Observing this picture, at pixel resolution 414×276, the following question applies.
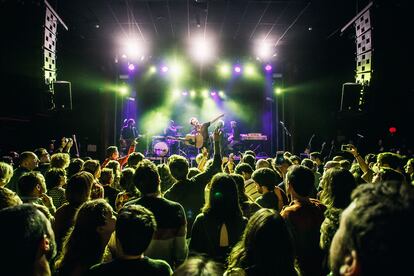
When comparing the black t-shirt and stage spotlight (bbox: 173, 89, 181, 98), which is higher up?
stage spotlight (bbox: 173, 89, 181, 98)

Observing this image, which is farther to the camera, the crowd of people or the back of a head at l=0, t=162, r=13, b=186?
the back of a head at l=0, t=162, r=13, b=186

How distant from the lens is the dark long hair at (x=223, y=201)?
2.32m

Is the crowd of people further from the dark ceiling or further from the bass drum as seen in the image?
the bass drum

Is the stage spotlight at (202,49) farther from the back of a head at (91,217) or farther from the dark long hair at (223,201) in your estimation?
the back of a head at (91,217)

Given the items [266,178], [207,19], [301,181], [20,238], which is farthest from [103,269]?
[207,19]

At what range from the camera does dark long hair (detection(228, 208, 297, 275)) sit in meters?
1.46

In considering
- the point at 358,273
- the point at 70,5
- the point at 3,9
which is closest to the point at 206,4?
the point at 70,5

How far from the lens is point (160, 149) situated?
1316 cm

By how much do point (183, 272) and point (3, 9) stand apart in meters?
8.79

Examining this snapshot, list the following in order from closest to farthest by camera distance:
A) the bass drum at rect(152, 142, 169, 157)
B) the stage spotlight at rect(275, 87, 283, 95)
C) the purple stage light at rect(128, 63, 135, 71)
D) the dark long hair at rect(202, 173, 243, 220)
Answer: the dark long hair at rect(202, 173, 243, 220), the purple stage light at rect(128, 63, 135, 71), the stage spotlight at rect(275, 87, 283, 95), the bass drum at rect(152, 142, 169, 157)

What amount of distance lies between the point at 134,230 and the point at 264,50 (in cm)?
1131

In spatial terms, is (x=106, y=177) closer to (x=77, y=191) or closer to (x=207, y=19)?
(x=77, y=191)

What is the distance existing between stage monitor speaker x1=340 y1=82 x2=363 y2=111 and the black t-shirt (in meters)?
6.20

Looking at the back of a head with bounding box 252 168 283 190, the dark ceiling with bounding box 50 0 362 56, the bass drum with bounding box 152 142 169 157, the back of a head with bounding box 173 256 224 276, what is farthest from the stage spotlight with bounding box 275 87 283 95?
the back of a head with bounding box 173 256 224 276
